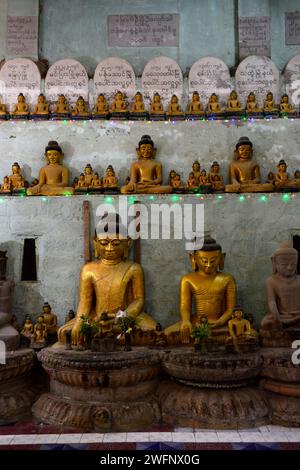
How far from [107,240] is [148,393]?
2198 mm

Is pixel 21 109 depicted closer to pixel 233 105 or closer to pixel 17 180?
pixel 17 180

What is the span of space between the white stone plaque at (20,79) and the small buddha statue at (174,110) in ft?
9.24

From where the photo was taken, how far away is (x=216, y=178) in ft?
25.6

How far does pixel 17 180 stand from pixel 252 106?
15.2 ft

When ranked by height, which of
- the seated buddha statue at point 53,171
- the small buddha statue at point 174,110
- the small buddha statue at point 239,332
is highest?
the small buddha statue at point 174,110

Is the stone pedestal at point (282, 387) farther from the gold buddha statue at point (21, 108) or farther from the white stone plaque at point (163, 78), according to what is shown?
the gold buddha statue at point (21, 108)

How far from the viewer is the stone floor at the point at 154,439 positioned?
4535 millimetres

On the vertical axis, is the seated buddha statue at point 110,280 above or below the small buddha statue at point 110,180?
below

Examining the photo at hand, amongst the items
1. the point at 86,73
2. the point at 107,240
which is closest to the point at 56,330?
the point at 107,240

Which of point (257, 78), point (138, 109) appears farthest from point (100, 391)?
point (257, 78)

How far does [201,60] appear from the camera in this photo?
915 centimetres

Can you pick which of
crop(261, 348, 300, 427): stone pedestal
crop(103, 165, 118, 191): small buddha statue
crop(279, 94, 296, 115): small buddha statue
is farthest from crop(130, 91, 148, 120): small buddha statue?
crop(261, 348, 300, 427): stone pedestal

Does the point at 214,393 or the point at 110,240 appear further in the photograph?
the point at 110,240

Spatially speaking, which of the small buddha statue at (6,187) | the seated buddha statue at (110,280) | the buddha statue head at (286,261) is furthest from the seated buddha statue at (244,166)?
the small buddha statue at (6,187)
